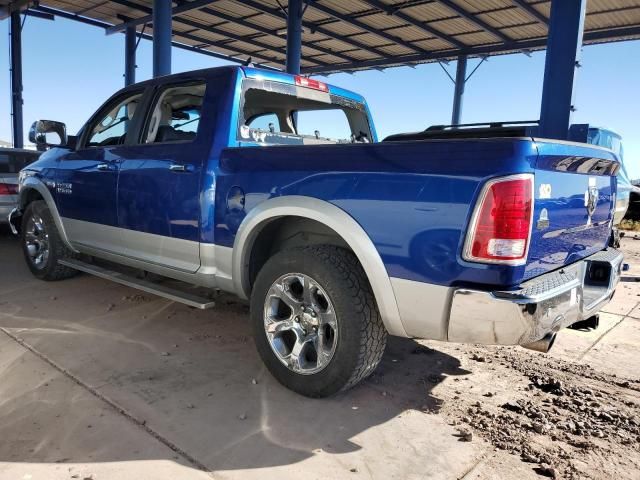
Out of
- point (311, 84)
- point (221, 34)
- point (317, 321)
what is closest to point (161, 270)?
point (317, 321)

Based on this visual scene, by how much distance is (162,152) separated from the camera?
362cm

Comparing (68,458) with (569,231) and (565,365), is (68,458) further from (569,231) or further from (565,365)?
(565,365)

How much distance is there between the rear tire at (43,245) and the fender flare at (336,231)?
2770 millimetres

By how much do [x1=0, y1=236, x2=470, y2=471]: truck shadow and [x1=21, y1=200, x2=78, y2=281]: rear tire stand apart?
0.85 metres

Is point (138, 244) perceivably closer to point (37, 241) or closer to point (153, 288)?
point (153, 288)

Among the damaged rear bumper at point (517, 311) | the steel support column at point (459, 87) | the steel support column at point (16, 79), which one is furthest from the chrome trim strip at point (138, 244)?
the steel support column at point (16, 79)

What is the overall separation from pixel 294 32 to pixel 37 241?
9.17 meters

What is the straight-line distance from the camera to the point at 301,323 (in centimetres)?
291

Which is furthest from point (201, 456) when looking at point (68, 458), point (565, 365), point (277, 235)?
point (565, 365)

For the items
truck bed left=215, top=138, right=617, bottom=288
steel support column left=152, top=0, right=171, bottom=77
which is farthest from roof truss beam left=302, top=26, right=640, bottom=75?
truck bed left=215, top=138, right=617, bottom=288

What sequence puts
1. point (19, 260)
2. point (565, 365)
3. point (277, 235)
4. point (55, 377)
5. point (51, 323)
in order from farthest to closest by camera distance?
point (19, 260) → point (51, 323) → point (565, 365) → point (277, 235) → point (55, 377)

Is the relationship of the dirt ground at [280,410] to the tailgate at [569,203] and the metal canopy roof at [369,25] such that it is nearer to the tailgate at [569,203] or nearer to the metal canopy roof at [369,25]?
the tailgate at [569,203]

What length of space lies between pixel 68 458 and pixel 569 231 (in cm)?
270

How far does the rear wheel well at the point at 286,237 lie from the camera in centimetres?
297
